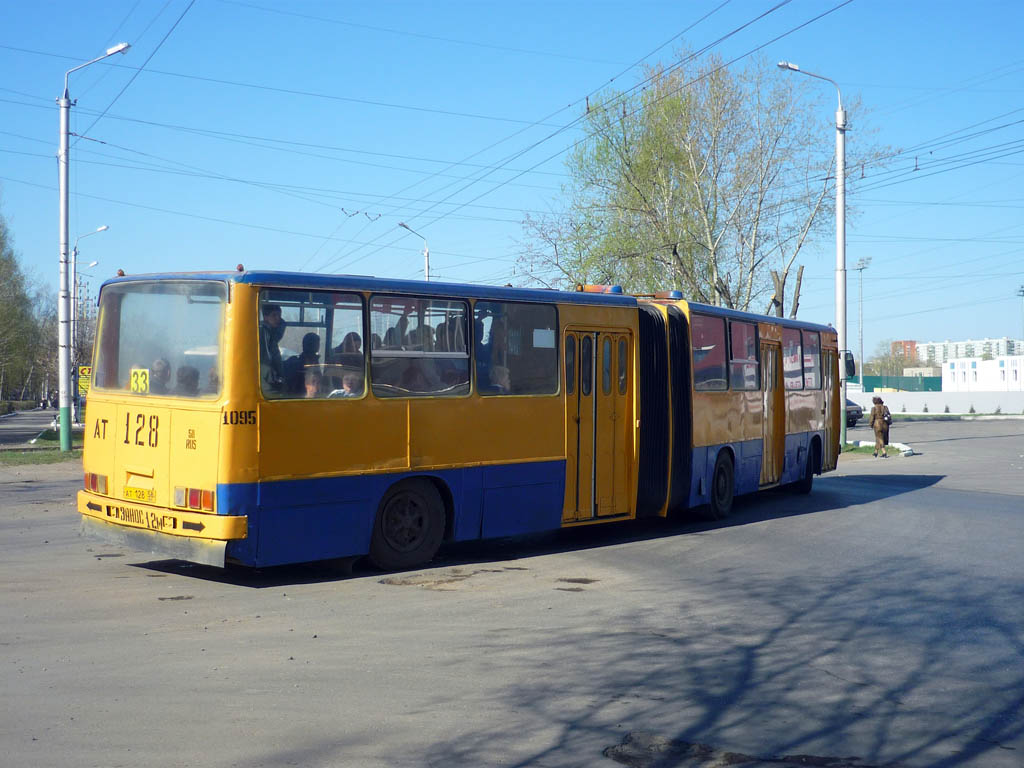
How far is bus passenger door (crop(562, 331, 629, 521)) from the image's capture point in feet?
42.3

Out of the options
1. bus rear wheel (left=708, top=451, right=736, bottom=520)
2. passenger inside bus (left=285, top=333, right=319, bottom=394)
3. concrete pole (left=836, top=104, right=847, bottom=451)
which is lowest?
bus rear wheel (left=708, top=451, right=736, bottom=520)

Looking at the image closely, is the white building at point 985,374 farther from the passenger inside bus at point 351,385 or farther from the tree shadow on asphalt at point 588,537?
the passenger inside bus at point 351,385

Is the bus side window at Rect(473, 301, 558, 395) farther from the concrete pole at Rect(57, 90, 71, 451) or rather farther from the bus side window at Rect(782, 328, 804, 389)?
the concrete pole at Rect(57, 90, 71, 451)

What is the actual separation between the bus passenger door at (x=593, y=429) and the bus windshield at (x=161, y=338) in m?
4.51

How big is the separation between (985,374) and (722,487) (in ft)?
431

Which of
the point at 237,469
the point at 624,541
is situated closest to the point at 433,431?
the point at 237,469

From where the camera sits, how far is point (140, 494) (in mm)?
10086

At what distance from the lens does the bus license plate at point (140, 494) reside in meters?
9.95

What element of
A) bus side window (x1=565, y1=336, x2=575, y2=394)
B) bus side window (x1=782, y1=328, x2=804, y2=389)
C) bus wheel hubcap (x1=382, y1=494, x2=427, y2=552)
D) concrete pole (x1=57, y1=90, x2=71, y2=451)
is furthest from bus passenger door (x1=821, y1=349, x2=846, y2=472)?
concrete pole (x1=57, y1=90, x2=71, y2=451)

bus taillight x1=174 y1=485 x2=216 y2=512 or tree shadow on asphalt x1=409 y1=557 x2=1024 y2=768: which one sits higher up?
bus taillight x1=174 y1=485 x2=216 y2=512

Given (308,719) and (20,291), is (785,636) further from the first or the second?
(20,291)

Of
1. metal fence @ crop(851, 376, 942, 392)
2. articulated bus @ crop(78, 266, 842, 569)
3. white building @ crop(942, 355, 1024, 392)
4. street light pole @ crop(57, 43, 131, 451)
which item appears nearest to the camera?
articulated bus @ crop(78, 266, 842, 569)

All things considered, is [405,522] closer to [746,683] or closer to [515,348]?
[515,348]

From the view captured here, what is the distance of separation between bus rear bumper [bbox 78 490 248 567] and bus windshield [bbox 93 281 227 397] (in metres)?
1.07
